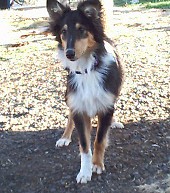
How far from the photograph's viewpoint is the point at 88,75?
12.3ft

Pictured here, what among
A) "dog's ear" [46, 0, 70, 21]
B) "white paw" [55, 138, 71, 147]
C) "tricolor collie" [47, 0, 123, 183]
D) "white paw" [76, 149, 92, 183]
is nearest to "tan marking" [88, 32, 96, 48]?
"tricolor collie" [47, 0, 123, 183]

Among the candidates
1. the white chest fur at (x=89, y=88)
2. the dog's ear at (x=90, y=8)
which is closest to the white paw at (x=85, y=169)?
the white chest fur at (x=89, y=88)

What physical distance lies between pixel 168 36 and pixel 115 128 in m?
4.66

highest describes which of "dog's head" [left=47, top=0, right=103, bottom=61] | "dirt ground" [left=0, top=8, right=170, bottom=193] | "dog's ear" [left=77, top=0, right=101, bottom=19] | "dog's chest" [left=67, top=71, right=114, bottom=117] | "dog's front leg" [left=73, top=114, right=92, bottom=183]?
"dog's ear" [left=77, top=0, right=101, bottom=19]

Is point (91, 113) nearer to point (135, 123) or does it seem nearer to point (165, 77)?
point (135, 123)

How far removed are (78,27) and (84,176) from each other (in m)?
1.25

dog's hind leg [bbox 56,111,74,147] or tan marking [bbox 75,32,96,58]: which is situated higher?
tan marking [bbox 75,32,96,58]

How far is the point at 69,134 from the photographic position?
4.46m

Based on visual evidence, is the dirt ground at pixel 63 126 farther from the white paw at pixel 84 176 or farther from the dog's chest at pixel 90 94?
the dog's chest at pixel 90 94

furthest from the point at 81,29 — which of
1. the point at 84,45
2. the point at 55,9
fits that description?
the point at 55,9

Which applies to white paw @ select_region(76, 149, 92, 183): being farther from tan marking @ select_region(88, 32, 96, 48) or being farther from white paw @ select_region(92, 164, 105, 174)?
tan marking @ select_region(88, 32, 96, 48)

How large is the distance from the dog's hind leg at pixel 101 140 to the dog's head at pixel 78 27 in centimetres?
60

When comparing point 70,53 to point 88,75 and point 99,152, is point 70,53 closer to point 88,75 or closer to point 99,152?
point 88,75

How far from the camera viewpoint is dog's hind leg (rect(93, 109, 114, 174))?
3824 mm
